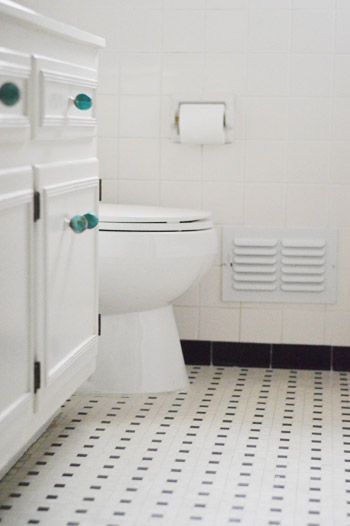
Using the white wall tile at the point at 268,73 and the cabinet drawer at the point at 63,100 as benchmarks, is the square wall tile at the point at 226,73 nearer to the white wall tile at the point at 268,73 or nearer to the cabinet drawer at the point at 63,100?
the white wall tile at the point at 268,73

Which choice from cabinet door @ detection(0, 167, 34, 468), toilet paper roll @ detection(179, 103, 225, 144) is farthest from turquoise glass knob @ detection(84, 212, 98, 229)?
toilet paper roll @ detection(179, 103, 225, 144)

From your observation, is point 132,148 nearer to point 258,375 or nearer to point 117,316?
point 117,316

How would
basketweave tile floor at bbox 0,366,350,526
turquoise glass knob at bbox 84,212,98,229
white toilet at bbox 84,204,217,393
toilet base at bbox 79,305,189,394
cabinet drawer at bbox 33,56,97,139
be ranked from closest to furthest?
1. cabinet drawer at bbox 33,56,97,139
2. basketweave tile floor at bbox 0,366,350,526
3. turquoise glass knob at bbox 84,212,98,229
4. white toilet at bbox 84,204,217,393
5. toilet base at bbox 79,305,189,394

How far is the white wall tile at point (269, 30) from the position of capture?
2723mm

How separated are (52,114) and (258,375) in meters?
1.38

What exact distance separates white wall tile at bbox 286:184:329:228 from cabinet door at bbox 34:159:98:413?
97cm

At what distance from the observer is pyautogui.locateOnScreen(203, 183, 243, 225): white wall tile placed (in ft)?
9.21

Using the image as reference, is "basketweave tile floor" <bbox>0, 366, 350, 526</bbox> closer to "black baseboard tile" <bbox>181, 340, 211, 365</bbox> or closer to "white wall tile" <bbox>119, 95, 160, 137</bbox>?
"black baseboard tile" <bbox>181, 340, 211, 365</bbox>

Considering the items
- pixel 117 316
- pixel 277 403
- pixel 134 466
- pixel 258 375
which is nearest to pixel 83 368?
pixel 134 466

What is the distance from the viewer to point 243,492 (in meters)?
1.79

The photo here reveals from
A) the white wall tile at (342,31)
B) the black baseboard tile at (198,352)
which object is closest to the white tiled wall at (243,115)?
the white wall tile at (342,31)

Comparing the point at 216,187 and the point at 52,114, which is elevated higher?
the point at 52,114

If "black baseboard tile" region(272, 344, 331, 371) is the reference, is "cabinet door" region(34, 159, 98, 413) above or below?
above

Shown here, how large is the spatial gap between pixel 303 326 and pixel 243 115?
69 centimetres
